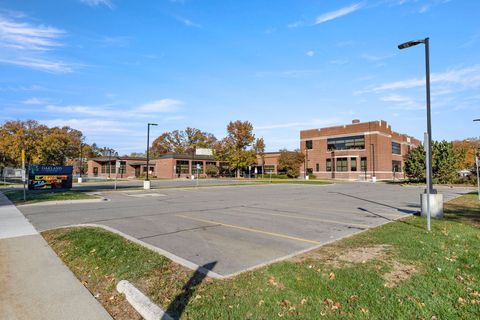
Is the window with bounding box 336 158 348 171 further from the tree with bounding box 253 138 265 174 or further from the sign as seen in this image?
the sign

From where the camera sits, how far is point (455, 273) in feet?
16.5

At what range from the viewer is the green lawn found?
3.90 metres

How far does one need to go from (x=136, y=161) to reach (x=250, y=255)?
70938mm

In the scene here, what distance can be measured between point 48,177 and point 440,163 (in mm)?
46878

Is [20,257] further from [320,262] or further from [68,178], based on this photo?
[68,178]

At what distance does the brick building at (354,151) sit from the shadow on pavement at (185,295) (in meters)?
56.5

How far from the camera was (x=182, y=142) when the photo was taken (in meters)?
93.6

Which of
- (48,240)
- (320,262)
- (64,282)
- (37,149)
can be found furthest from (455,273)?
(37,149)

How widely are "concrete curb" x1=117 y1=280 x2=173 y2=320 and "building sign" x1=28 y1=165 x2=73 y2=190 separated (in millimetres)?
26365

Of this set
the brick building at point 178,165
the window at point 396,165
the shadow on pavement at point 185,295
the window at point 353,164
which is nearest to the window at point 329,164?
the window at point 353,164

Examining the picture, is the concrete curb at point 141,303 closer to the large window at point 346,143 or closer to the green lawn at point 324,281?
the green lawn at point 324,281

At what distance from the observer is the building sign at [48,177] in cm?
2606

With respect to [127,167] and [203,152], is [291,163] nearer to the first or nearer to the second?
[203,152]

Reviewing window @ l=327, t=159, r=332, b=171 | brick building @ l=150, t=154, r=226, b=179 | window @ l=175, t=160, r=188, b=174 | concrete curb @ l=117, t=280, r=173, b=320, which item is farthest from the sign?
concrete curb @ l=117, t=280, r=173, b=320
